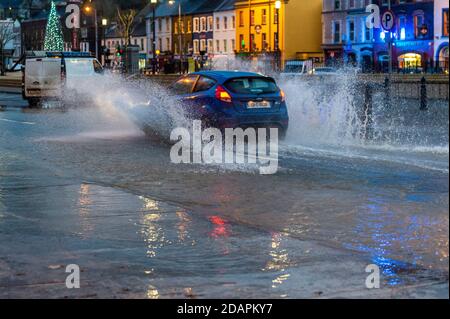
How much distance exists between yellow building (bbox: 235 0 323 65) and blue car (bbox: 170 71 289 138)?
7788 centimetres

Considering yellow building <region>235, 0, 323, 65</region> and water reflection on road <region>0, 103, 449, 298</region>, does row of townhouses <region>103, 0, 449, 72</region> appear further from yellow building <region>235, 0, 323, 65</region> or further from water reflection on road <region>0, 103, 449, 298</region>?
water reflection on road <region>0, 103, 449, 298</region>

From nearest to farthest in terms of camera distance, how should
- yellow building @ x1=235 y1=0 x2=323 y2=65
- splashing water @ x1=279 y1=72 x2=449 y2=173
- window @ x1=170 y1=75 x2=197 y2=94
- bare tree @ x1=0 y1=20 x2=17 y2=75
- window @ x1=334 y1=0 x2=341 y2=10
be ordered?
splashing water @ x1=279 y1=72 x2=449 y2=173, window @ x1=170 y1=75 x2=197 y2=94, window @ x1=334 y1=0 x2=341 y2=10, yellow building @ x1=235 y1=0 x2=323 y2=65, bare tree @ x1=0 y1=20 x2=17 y2=75

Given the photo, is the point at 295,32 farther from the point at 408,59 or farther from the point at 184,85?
the point at 184,85

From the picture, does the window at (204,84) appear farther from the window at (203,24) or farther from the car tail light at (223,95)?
the window at (203,24)

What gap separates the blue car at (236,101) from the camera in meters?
17.8

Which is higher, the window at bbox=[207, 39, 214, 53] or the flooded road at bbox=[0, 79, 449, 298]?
the window at bbox=[207, 39, 214, 53]

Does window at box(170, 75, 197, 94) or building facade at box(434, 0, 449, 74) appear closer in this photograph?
window at box(170, 75, 197, 94)

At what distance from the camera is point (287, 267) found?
24.2 feet

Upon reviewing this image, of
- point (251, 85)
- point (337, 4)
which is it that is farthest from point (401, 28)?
point (251, 85)

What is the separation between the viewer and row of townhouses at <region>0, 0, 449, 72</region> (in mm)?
76500

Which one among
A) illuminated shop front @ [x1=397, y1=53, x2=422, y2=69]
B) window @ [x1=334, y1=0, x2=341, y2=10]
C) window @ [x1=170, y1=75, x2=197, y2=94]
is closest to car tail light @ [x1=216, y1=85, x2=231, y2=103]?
window @ [x1=170, y1=75, x2=197, y2=94]

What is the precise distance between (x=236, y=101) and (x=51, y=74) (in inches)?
753

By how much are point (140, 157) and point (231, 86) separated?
280cm
